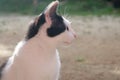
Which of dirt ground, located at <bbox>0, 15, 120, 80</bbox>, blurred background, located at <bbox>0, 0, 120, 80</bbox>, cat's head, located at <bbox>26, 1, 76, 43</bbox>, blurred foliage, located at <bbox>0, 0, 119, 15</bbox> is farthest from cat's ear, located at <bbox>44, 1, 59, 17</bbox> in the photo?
blurred foliage, located at <bbox>0, 0, 119, 15</bbox>

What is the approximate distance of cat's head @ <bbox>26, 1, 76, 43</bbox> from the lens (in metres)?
2.32

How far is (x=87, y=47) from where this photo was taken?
5.53 meters

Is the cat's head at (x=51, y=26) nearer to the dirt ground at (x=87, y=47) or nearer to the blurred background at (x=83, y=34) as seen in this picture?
the blurred background at (x=83, y=34)

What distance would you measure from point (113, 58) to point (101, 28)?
8.12ft

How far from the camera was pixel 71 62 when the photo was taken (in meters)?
4.59

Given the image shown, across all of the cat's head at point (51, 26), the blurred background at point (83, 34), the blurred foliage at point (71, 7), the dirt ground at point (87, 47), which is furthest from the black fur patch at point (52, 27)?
the blurred foliage at point (71, 7)

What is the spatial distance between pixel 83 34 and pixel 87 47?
A: 3.72ft

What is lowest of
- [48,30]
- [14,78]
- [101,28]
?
[101,28]

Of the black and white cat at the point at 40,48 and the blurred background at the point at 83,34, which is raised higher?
the black and white cat at the point at 40,48

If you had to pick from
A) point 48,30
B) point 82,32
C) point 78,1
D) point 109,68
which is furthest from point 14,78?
point 78,1

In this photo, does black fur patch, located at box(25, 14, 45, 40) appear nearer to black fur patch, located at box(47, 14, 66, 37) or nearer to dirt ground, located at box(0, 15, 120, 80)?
black fur patch, located at box(47, 14, 66, 37)

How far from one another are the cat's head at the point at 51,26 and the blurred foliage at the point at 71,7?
22.5 feet

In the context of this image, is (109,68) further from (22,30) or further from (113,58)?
(22,30)

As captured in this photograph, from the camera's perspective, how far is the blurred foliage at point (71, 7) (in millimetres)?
9430
